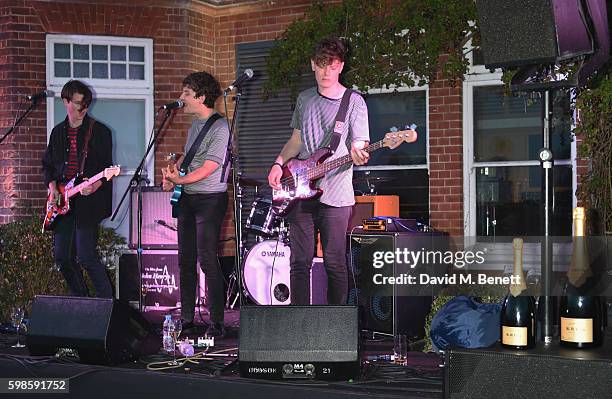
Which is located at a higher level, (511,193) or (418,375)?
(511,193)

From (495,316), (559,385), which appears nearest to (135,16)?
(495,316)

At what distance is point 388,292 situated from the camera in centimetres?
536

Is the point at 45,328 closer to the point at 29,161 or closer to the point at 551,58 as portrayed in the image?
the point at 551,58

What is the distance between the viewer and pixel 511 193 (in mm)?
7090

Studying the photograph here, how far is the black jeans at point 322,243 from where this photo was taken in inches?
176

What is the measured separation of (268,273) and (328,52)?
2696 millimetres

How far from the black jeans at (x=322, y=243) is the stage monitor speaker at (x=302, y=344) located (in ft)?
2.57

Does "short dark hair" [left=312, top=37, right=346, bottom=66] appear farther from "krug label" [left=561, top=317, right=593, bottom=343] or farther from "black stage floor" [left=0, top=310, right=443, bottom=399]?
"krug label" [left=561, top=317, right=593, bottom=343]

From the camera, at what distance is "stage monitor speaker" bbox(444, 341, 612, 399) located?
2.54m

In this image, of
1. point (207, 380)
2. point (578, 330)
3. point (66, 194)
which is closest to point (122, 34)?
point (66, 194)

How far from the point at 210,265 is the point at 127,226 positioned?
305cm

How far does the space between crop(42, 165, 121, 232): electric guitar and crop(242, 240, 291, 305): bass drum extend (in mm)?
1670

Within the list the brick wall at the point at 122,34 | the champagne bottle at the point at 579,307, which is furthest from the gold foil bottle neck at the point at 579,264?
the brick wall at the point at 122,34

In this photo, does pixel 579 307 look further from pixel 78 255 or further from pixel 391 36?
pixel 391 36
